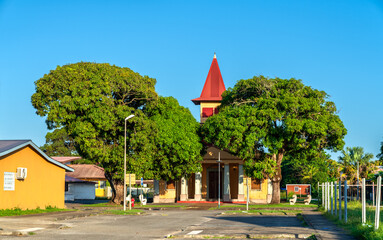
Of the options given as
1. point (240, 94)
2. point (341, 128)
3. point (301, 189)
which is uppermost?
point (240, 94)

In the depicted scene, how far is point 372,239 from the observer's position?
11.1m

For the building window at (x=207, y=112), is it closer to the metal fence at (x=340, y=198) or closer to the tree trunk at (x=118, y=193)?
the tree trunk at (x=118, y=193)

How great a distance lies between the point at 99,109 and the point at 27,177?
12.4 metres

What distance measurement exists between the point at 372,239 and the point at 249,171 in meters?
33.3

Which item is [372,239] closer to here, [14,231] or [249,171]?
[14,231]

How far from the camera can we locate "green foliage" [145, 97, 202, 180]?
4450cm

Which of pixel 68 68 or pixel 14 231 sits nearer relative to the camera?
pixel 14 231

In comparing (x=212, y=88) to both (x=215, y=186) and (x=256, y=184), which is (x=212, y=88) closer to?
(x=215, y=186)

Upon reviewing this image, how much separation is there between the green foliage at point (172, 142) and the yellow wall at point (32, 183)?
496 inches

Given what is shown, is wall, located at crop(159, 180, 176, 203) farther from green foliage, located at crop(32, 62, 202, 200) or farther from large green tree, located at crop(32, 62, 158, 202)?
large green tree, located at crop(32, 62, 158, 202)

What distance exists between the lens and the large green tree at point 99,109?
4053 centimetres

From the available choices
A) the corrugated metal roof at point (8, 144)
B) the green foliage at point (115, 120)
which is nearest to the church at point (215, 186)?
the green foliage at point (115, 120)

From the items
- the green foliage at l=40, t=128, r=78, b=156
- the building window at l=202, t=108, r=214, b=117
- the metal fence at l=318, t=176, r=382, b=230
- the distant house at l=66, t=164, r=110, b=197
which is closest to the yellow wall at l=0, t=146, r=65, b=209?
the metal fence at l=318, t=176, r=382, b=230

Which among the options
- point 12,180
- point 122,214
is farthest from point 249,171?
point 12,180
